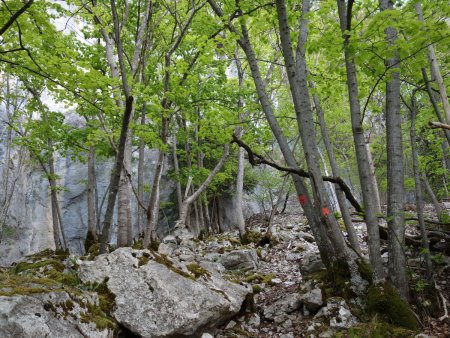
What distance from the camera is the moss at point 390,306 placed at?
399 cm

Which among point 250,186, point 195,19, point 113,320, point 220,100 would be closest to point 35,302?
point 113,320

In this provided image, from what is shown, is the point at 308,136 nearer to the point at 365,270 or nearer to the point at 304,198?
the point at 304,198

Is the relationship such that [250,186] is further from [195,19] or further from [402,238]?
[402,238]

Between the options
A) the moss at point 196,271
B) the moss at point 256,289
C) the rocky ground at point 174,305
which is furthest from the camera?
the moss at point 256,289

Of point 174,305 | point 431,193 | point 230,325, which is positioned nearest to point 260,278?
point 230,325

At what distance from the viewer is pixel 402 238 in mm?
4477

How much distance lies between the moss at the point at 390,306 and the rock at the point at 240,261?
431cm

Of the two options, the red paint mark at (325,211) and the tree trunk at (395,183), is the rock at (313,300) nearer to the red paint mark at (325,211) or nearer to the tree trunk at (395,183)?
the tree trunk at (395,183)

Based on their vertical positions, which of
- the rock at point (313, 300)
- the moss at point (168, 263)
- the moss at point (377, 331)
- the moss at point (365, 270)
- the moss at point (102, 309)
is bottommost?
the moss at point (377, 331)

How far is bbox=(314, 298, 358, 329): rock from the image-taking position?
4.22 m

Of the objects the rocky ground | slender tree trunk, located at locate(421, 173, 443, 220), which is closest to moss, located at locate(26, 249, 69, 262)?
the rocky ground

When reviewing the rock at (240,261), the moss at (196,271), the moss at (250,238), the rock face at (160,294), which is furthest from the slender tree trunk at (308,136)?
the moss at (250,238)

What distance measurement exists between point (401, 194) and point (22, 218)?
96.0ft

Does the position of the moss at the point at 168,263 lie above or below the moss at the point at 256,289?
above
